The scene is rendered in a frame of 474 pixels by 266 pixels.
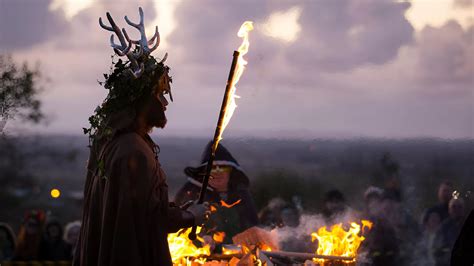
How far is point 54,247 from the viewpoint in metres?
8.54

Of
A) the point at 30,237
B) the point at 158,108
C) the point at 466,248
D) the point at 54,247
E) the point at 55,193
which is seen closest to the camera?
the point at 158,108

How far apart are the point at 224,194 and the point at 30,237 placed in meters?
1.98

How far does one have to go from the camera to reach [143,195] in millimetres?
4691

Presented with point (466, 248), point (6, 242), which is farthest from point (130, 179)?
point (6, 242)

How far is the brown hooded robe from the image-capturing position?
4656 mm

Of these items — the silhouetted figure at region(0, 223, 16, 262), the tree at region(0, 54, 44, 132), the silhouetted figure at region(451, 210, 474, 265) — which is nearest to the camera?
the silhouetted figure at region(451, 210, 474, 265)

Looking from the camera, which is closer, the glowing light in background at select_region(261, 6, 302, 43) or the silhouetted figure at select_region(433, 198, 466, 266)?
the silhouetted figure at select_region(433, 198, 466, 266)

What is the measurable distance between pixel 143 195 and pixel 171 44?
4.62 meters

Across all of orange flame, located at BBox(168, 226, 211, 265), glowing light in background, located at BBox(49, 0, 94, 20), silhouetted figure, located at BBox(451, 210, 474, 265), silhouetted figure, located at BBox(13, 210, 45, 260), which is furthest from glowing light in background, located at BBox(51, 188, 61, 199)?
silhouetted figure, located at BBox(451, 210, 474, 265)

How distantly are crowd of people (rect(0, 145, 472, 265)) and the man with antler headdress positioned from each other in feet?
10.9

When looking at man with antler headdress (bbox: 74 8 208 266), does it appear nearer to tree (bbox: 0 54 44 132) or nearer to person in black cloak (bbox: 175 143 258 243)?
person in black cloak (bbox: 175 143 258 243)

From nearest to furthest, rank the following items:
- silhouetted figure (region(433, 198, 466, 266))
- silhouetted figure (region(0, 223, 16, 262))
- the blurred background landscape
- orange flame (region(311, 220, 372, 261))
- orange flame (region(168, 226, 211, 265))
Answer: orange flame (region(168, 226, 211, 265)) < orange flame (region(311, 220, 372, 261)) < silhouetted figure (region(433, 198, 466, 266)) < silhouetted figure (region(0, 223, 16, 262)) < the blurred background landscape

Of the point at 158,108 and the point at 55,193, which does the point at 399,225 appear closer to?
the point at 55,193

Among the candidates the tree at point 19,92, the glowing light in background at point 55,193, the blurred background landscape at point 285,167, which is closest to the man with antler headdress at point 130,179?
the blurred background landscape at point 285,167
